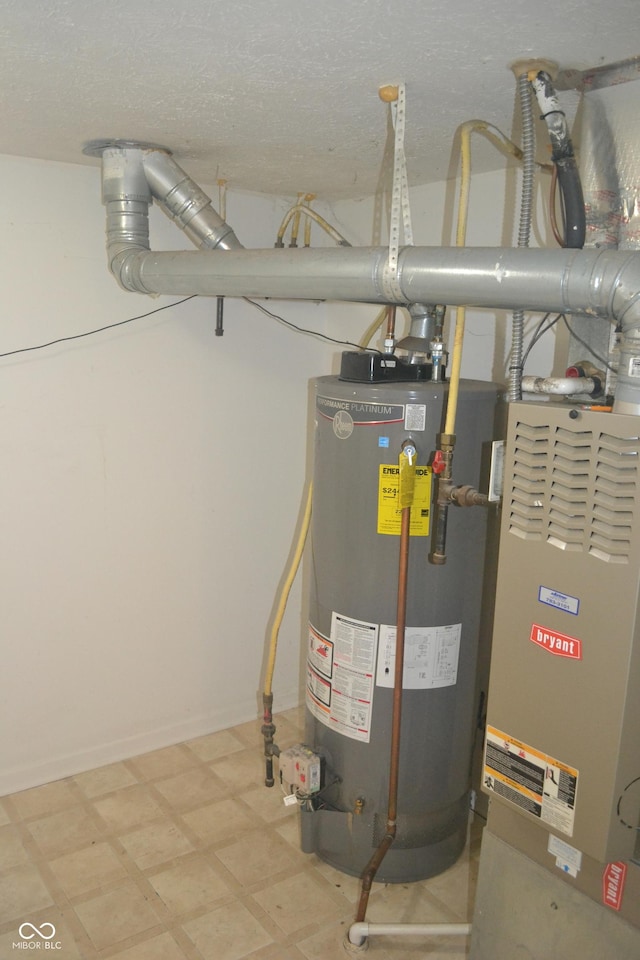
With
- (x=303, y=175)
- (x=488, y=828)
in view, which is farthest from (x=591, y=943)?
(x=303, y=175)

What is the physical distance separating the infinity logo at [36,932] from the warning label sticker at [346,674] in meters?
0.87

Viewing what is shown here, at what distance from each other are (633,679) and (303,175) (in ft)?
6.00

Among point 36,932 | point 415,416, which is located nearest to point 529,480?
point 415,416

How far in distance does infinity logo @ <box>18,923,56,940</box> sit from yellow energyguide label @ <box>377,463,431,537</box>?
4.43 ft

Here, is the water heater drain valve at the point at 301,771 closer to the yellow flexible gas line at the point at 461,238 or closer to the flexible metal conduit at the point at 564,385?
the yellow flexible gas line at the point at 461,238

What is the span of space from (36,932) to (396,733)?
3.49 feet

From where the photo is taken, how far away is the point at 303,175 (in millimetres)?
2436

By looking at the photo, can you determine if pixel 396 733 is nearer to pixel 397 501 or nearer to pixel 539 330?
pixel 397 501

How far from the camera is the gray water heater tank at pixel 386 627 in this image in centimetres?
194

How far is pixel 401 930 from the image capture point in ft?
6.41

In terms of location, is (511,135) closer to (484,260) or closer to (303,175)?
(484,260)

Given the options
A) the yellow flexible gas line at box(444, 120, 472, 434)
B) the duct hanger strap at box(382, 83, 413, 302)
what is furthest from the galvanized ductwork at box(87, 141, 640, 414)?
the yellow flexible gas line at box(444, 120, 472, 434)

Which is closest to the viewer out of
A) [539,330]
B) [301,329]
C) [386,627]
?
[386,627]

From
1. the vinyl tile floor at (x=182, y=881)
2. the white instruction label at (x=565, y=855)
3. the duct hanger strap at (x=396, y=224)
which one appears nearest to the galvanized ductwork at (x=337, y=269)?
A: the duct hanger strap at (x=396, y=224)
